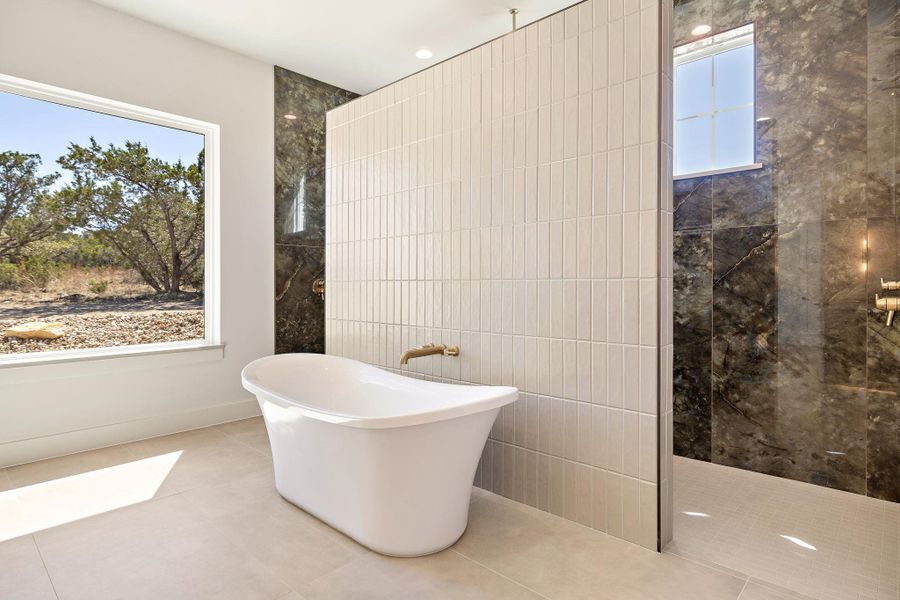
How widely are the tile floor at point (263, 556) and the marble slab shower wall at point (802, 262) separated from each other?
1.11 m

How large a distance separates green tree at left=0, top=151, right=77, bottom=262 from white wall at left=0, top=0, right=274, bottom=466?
19.1 inches

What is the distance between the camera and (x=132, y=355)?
10.1ft

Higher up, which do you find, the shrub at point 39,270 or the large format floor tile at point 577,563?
the shrub at point 39,270

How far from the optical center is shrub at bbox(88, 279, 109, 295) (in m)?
2.99

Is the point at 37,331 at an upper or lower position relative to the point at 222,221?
lower

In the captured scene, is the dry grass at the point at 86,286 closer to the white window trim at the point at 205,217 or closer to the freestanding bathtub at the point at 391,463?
the white window trim at the point at 205,217

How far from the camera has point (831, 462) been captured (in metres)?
2.32

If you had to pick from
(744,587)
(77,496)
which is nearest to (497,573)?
(744,587)

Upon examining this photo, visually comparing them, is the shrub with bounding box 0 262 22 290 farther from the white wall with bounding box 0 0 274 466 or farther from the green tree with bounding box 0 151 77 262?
the white wall with bounding box 0 0 274 466

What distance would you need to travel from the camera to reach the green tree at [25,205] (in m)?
2.69

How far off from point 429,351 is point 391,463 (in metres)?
0.77

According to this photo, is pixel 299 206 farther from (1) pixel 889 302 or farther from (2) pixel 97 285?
(1) pixel 889 302


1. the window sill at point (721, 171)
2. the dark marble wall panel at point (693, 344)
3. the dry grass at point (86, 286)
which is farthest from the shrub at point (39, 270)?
the dark marble wall panel at point (693, 344)

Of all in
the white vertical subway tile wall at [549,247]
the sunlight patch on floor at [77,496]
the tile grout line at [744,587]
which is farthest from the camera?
the sunlight patch on floor at [77,496]
